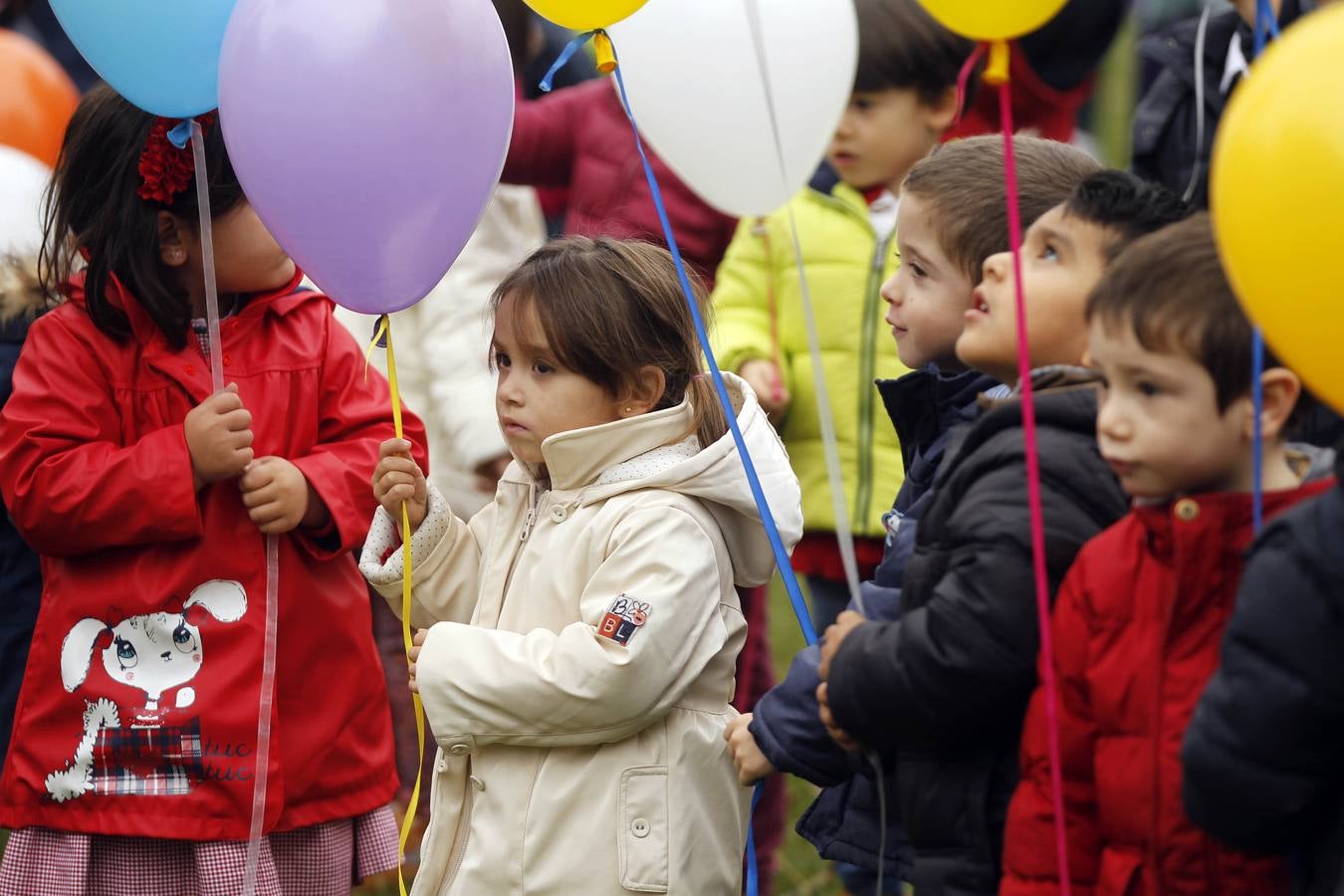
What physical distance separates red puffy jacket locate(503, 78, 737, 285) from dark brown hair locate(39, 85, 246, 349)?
1.40 metres

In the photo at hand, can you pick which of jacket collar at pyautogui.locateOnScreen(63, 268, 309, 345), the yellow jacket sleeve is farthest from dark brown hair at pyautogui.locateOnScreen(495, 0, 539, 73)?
jacket collar at pyautogui.locateOnScreen(63, 268, 309, 345)

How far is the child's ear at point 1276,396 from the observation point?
1910mm

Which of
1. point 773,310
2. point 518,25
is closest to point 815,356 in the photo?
point 773,310

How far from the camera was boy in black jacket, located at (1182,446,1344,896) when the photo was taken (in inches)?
68.4

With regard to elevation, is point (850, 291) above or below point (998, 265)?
below

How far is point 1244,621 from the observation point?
179 centimetres

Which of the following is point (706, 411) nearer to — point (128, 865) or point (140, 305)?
point (140, 305)

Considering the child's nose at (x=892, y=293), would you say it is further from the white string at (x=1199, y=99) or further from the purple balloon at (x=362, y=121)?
the white string at (x=1199, y=99)

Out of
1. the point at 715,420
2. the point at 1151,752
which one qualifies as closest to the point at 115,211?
the point at 715,420

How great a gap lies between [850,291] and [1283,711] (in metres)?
2.13

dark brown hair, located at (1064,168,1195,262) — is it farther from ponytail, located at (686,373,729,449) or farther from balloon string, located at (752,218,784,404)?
balloon string, located at (752,218,784,404)

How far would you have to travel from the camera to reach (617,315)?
2797 mm

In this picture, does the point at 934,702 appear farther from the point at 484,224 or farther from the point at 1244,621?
the point at 484,224

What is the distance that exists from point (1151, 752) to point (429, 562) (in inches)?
51.8
